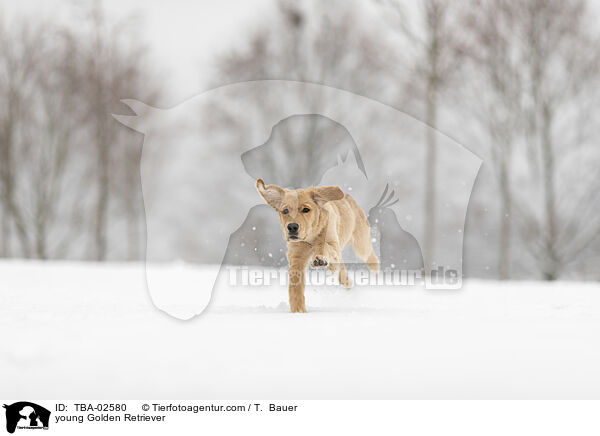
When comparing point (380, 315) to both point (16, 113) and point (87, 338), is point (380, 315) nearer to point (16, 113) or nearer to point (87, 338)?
point (87, 338)

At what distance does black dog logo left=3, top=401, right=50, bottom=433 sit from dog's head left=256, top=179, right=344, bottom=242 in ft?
6.38

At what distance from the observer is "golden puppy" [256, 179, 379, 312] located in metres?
4.17

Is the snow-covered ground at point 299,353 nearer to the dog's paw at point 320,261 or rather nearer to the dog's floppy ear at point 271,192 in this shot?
the dog's paw at point 320,261

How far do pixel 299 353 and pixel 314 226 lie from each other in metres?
0.98

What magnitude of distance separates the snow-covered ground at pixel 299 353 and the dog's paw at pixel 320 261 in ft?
1.52

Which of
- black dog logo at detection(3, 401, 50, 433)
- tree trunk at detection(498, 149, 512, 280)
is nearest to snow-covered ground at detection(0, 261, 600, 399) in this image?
black dog logo at detection(3, 401, 50, 433)

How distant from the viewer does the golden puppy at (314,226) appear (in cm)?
417

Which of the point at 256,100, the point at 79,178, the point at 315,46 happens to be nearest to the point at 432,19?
the point at 315,46

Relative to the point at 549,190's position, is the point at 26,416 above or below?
below

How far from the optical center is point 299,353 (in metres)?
3.74

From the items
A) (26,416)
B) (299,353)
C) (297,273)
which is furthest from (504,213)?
(26,416)

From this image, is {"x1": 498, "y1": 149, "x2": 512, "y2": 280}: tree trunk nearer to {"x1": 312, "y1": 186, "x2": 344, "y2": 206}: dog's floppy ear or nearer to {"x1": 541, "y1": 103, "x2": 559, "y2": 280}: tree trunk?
{"x1": 541, "y1": 103, "x2": 559, "y2": 280}: tree trunk

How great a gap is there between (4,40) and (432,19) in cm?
1100

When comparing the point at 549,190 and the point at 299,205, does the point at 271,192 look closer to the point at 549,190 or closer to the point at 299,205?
the point at 299,205
